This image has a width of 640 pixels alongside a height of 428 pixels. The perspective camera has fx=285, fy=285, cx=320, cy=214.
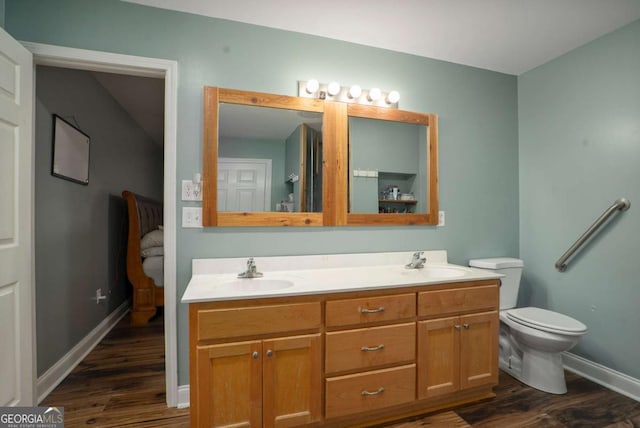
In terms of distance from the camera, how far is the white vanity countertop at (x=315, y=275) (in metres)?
1.41

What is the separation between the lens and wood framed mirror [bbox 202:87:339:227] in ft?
5.79

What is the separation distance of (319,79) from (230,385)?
1902 millimetres

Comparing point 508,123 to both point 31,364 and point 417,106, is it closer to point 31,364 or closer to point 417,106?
Answer: point 417,106

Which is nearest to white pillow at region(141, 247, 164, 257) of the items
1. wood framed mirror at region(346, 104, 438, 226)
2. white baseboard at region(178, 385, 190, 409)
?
white baseboard at region(178, 385, 190, 409)

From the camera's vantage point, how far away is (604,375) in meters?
1.96

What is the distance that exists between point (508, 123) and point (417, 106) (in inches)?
37.4

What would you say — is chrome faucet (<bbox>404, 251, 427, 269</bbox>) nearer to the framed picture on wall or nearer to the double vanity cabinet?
the double vanity cabinet

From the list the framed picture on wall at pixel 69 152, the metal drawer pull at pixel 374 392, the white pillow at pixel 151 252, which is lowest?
the metal drawer pull at pixel 374 392

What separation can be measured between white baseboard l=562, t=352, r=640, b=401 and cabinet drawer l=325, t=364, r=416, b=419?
147cm

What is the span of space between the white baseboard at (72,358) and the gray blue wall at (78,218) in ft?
0.15

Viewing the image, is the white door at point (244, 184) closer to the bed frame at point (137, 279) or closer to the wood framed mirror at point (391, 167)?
the wood framed mirror at point (391, 167)

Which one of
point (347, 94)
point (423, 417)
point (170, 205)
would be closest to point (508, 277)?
point (423, 417)

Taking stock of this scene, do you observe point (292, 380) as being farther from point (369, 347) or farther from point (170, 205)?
point (170, 205)

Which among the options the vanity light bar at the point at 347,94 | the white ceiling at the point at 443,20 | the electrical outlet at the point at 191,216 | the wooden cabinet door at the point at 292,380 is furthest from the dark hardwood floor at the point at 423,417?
the white ceiling at the point at 443,20
